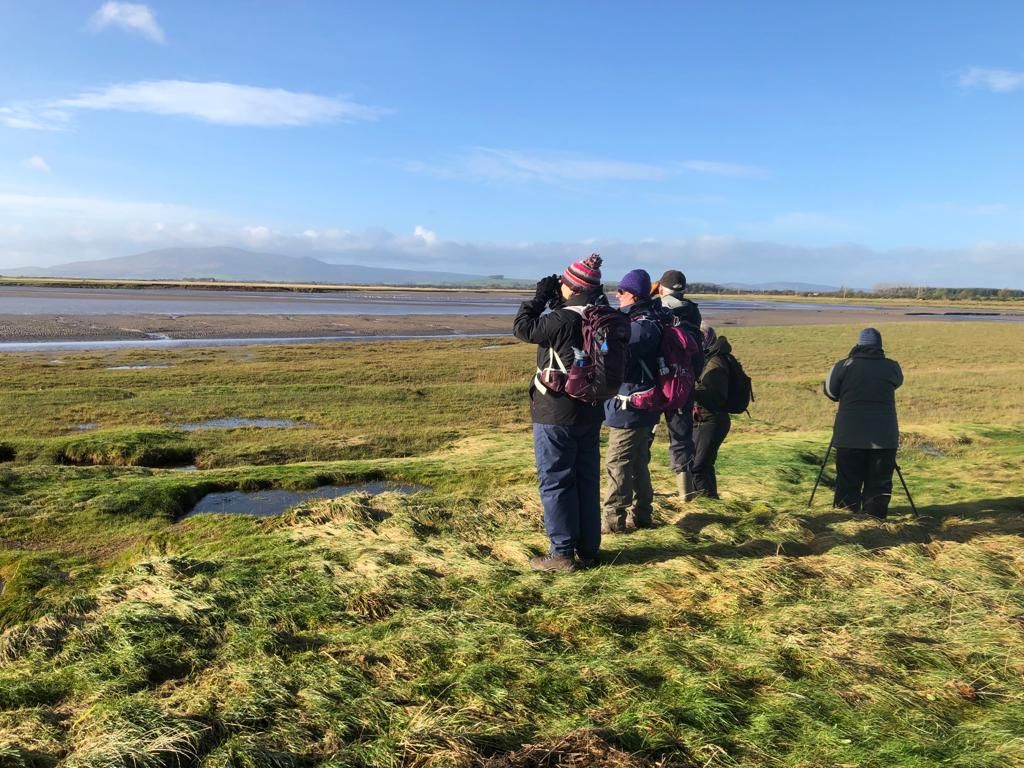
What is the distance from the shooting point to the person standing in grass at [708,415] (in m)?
7.14

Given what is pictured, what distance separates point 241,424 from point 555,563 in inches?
480

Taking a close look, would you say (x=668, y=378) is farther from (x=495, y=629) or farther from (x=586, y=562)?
(x=495, y=629)

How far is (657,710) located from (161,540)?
5464 millimetres

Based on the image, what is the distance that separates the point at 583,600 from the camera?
14.9ft

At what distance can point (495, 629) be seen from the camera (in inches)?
161

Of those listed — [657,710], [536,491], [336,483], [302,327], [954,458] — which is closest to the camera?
[657,710]

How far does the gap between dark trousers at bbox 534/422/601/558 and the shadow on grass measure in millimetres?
397

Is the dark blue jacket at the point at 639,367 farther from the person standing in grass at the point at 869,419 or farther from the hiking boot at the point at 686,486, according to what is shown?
the person standing in grass at the point at 869,419

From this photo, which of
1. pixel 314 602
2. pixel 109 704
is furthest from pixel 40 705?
pixel 314 602

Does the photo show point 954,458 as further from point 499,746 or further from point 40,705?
point 40,705

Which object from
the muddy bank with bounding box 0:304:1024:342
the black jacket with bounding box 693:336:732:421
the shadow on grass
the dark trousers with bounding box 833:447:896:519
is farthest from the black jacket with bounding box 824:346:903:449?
the muddy bank with bounding box 0:304:1024:342

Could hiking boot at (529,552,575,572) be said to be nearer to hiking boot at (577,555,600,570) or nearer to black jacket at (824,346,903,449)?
hiking boot at (577,555,600,570)

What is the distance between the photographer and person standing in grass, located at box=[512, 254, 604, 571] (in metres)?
4.86

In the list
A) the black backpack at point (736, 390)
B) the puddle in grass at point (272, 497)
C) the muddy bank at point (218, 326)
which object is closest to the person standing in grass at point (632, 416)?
the black backpack at point (736, 390)
